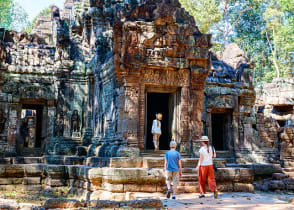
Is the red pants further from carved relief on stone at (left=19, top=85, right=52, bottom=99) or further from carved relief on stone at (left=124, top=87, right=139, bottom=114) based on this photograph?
carved relief on stone at (left=19, top=85, right=52, bottom=99)

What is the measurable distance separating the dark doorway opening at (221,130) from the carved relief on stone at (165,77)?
23.1 feet

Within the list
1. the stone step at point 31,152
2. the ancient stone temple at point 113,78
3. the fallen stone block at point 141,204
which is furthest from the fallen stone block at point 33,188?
the fallen stone block at point 141,204

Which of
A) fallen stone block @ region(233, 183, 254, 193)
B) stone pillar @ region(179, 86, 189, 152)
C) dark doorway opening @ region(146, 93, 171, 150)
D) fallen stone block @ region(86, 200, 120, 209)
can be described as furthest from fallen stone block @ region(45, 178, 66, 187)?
fallen stone block @ region(233, 183, 254, 193)

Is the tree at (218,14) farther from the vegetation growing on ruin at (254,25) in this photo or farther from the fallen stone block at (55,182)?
the fallen stone block at (55,182)

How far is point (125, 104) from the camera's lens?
10.3m

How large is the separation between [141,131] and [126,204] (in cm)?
456

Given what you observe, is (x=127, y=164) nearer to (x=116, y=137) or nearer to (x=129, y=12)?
(x=116, y=137)

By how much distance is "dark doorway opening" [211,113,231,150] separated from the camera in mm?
17281

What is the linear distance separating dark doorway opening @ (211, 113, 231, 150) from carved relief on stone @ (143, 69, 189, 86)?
23.1 feet

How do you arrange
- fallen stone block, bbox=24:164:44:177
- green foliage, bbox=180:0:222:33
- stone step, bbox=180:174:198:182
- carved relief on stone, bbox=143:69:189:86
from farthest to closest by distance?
green foliage, bbox=180:0:222:33 → fallen stone block, bbox=24:164:44:177 → carved relief on stone, bbox=143:69:189:86 → stone step, bbox=180:174:198:182

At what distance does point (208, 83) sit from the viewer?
16719 millimetres

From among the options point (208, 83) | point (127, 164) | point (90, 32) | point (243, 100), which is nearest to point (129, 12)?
point (127, 164)

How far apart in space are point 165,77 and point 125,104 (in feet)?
5.33

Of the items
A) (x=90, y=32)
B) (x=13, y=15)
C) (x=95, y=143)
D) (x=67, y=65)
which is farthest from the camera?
(x=13, y=15)
